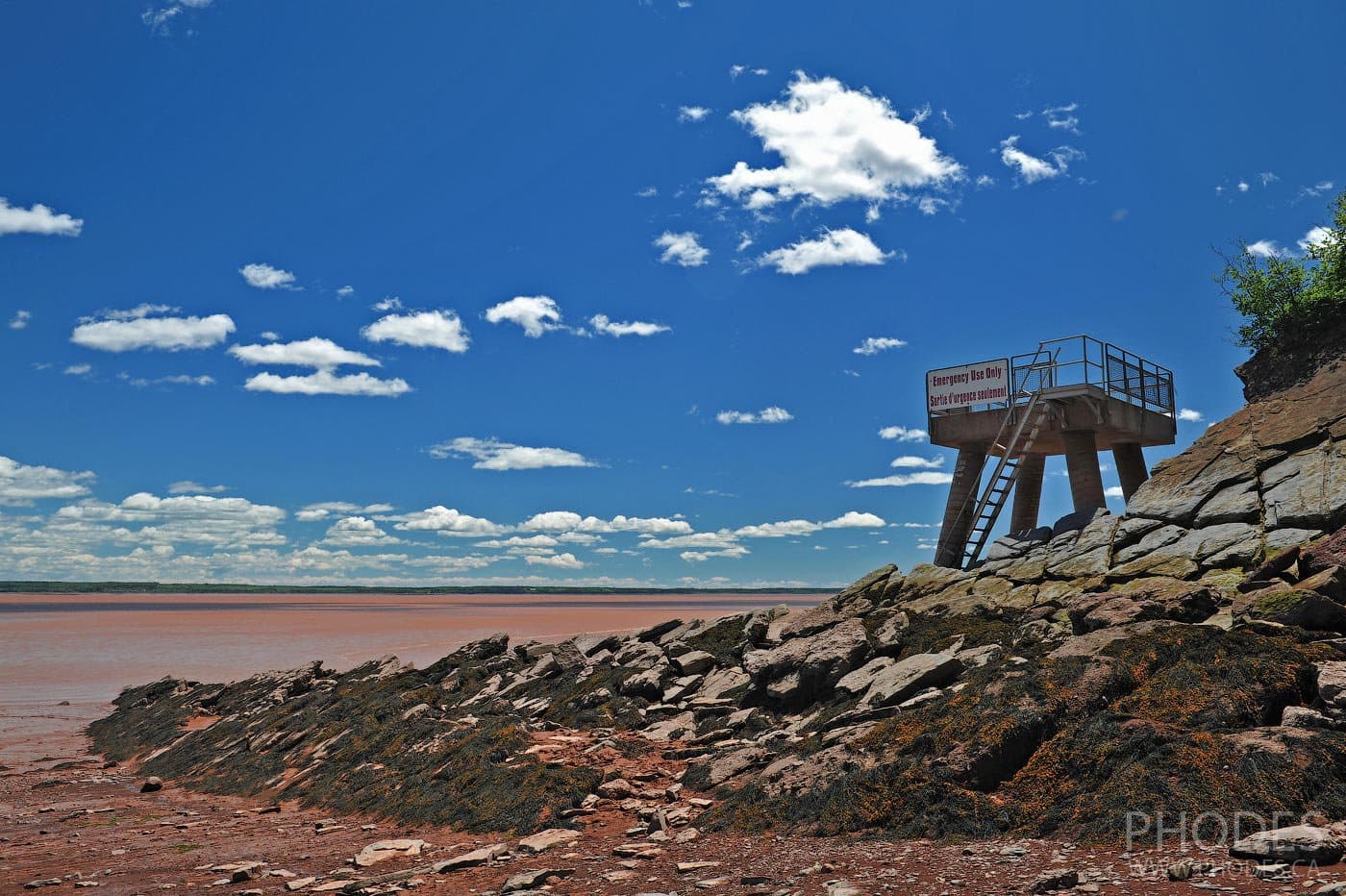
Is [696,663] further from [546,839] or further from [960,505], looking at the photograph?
[960,505]

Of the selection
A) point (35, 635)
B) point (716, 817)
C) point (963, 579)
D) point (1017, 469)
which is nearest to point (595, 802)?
point (716, 817)

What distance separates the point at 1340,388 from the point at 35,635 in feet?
254

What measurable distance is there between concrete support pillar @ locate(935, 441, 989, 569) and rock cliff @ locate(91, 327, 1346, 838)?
4175mm

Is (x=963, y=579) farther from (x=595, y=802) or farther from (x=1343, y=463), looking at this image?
(x=595, y=802)

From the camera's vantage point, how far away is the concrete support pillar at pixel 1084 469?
2789 centimetres

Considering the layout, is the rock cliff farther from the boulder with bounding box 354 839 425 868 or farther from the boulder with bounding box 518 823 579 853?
the boulder with bounding box 354 839 425 868

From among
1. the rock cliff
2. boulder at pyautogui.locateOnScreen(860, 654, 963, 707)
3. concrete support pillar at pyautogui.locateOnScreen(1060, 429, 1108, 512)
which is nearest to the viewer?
the rock cliff

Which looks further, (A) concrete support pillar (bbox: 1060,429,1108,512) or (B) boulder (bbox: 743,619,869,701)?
(A) concrete support pillar (bbox: 1060,429,1108,512)

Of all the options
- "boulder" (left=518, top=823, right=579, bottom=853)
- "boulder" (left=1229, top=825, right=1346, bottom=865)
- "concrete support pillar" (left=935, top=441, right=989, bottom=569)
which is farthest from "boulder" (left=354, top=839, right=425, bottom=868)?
"concrete support pillar" (left=935, top=441, right=989, bottom=569)

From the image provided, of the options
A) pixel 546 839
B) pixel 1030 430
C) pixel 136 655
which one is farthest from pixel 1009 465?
pixel 136 655

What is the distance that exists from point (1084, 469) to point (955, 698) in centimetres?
1737

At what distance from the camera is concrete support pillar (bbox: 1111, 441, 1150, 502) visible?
30297 mm

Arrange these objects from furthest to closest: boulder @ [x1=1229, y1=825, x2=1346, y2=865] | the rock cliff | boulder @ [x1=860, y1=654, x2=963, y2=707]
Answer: boulder @ [x1=860, y1=654, x2=963, y2=707] → the rock cliff → boulder @ [x1=1229, y1=825, x2=1346, y2=865]

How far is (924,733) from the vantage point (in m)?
12.5
